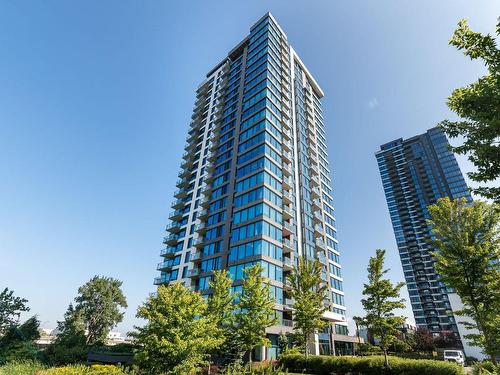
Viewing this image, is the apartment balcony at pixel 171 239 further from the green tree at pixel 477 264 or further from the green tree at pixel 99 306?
the green tree at pixel 477 264

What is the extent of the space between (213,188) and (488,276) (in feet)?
137

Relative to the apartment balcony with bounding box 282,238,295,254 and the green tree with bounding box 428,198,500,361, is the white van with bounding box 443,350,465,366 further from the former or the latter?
the apartment balcony with bounding box 282,238,295,254

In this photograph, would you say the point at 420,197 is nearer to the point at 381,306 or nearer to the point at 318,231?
the point at 318,231

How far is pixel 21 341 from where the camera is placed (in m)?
43.2

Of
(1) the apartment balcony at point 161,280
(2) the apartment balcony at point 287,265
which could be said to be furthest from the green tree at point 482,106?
(1) the apartment balcony at point 161,280

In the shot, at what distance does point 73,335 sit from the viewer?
152ft

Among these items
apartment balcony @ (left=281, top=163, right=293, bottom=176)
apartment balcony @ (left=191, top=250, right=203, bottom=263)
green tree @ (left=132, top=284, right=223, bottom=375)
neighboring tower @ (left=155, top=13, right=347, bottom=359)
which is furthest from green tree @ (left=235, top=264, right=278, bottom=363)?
apartment balcony @ (left=281, top=163, right=293, bottom=176)

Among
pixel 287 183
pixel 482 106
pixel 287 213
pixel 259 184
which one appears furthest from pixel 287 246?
pixel 482 106

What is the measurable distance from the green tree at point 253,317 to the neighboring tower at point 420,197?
11235 cm

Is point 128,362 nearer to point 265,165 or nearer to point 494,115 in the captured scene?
point 265,165

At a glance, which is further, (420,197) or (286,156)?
(420,197)

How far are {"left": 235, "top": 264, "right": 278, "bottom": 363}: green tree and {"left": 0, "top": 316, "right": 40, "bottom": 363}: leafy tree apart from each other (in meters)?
32.8

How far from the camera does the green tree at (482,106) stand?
31.4ft

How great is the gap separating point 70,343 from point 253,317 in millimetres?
37069
